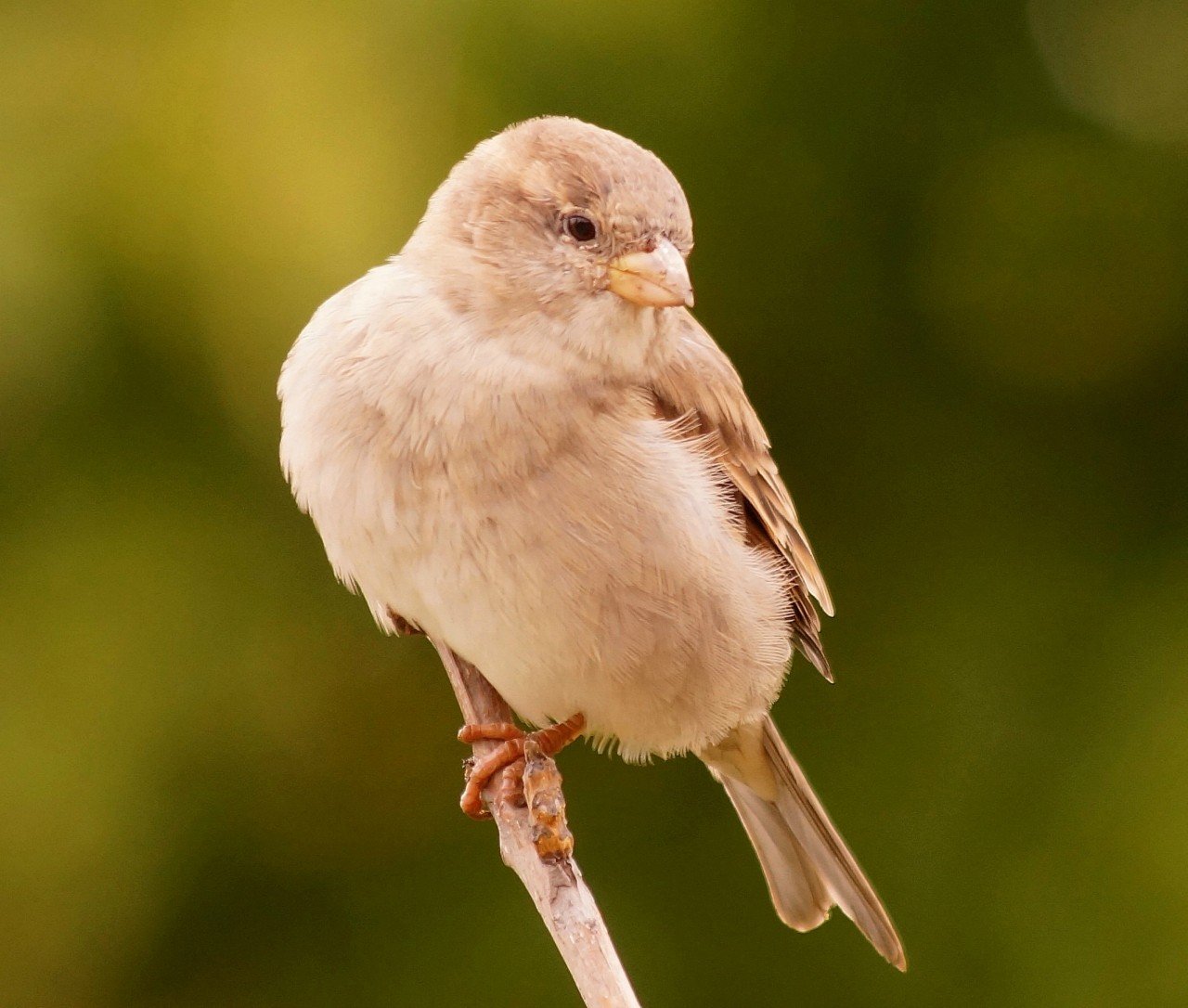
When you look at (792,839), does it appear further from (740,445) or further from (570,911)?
(570,911)

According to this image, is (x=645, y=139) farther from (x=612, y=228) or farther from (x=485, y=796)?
(x=485, y=796)

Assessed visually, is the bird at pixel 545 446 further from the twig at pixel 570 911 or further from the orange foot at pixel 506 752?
the twig at pixel 570 911

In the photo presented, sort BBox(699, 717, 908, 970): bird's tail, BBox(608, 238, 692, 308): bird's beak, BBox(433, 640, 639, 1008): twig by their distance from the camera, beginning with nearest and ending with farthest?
BBox(433, 640, 639, 1008): twig < BBox(608, 238, 692, 308): bird's beak < BBox(699, 717, 908, 970): bird's tail

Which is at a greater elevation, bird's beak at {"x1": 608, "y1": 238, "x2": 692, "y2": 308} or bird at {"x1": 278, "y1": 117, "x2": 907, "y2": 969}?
bird's beak at {"x1": 608, "y1": 238, "x2": 692, "y2": 308}

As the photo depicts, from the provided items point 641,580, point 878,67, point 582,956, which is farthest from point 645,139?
point 582,956

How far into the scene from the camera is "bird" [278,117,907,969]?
235 cm

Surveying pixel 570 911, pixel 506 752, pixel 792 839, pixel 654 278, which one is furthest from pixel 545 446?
pixel 792 839

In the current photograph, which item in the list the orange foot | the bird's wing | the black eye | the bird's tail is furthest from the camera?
the bird's tail

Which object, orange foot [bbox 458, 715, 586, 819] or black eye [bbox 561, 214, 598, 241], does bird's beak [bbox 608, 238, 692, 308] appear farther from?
orange foot [bbox 458, 715, 586, 819]

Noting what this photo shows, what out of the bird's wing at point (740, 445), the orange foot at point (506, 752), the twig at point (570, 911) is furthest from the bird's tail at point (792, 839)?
the twig at point (570, 911)

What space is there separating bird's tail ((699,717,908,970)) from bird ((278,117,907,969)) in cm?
29

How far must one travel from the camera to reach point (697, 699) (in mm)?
2686

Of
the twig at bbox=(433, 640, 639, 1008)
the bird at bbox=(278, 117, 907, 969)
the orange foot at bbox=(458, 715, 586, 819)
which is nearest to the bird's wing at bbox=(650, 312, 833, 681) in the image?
the bird at bbox=(278, 117, 907, 969)

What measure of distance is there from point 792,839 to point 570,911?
103 cm
